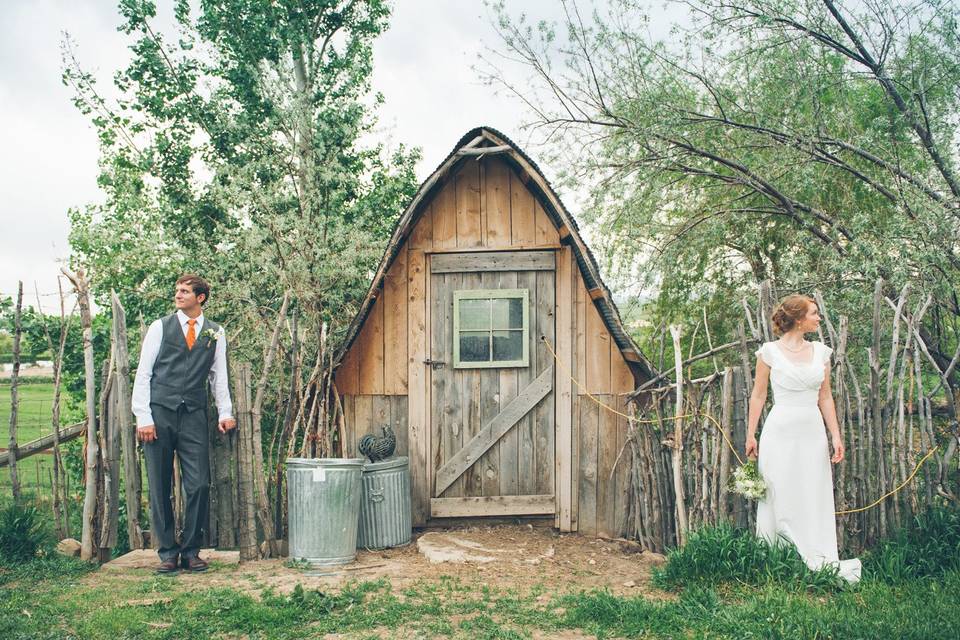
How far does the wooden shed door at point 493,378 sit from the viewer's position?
770cm

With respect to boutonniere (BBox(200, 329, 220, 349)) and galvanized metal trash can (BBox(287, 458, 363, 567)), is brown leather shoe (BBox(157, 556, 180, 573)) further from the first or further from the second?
boutonniere (BBox(200, 329, 220, 349))

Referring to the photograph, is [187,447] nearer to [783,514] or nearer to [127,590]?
[127,590]

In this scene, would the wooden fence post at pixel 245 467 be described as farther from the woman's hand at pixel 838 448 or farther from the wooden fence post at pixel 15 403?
the woman's hand at pixel 838 448

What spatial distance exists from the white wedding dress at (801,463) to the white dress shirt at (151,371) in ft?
13.1

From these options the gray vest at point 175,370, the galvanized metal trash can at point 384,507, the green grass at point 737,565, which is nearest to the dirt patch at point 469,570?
the galvanized metal trash can at point 384,507

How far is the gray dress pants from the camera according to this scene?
19.8ft

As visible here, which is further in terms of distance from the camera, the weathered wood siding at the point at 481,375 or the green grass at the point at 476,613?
the weathered wood siding at the point at 481,375

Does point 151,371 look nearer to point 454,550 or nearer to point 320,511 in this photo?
point 320,511

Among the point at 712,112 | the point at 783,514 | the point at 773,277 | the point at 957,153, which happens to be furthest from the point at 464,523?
the point at 957,153

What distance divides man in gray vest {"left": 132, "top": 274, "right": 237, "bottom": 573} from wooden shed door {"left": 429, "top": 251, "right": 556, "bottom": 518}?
2.30 metres

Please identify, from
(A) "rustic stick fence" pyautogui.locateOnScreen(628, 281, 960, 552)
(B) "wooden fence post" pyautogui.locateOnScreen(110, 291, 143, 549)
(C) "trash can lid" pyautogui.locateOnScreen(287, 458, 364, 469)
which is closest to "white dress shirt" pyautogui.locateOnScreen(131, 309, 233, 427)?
(B) "wooden fence post" pyautogui.locateOnScreen(110, 291, 143, 549)

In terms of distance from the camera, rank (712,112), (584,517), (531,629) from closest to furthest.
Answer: (531,629)
(584,517)
(712,112)

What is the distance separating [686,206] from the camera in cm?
917

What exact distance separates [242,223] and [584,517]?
6.02 meters
